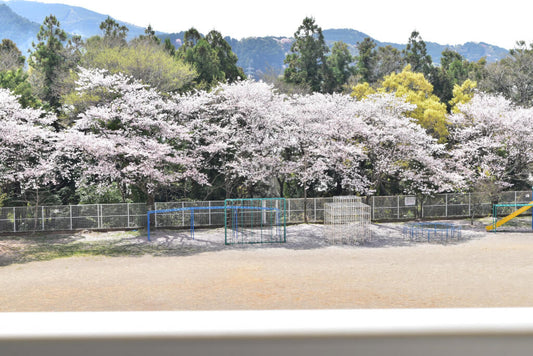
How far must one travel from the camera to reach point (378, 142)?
85.9 feet

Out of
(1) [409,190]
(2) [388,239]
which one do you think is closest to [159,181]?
(2) [388,239]

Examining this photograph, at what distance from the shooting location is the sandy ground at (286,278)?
36.4 ft

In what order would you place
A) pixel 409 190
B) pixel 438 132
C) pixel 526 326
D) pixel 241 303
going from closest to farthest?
1. pixel 526 326
2. pixel 241 303
3. pixel 409 190
4. pixel 438 132

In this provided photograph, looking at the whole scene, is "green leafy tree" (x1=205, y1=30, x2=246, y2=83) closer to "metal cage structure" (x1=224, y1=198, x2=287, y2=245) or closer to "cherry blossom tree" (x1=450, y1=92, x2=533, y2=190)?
"metal cage structure" (x1=224, y1=198, x2=287, y2=245)

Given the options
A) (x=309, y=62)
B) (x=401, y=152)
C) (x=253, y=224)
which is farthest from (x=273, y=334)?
(x=309, y=62)

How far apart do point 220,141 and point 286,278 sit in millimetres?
12310

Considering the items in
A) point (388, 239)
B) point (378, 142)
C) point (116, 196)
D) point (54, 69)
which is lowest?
point (388, 239)

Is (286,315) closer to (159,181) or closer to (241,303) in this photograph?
(241,303)

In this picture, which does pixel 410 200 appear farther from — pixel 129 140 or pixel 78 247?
pixel 78 247

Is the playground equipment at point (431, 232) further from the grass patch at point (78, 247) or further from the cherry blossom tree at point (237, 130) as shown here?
the grass patch at point (78, 247)

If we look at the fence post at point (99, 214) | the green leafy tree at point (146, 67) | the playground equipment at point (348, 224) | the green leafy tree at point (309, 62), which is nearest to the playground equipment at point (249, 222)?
the playground equipment at point (348, 224)

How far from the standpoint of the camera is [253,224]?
987 inches

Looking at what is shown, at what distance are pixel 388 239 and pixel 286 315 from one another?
21.5m

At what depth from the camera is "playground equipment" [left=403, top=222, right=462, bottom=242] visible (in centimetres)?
2233
